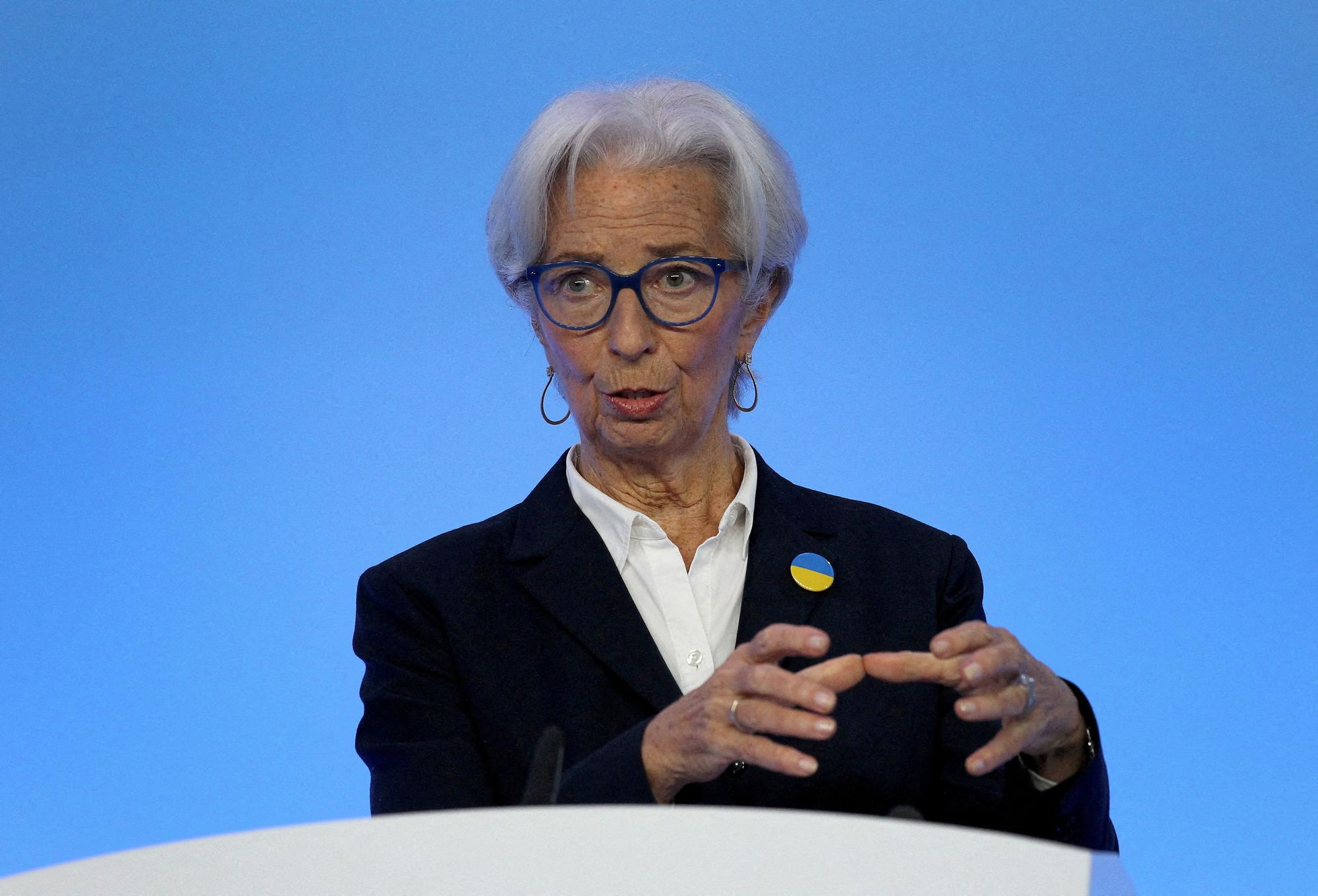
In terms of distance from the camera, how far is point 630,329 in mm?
1598

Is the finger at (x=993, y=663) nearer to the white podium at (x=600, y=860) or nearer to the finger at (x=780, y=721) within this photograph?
the finger at (x=780, y=721)

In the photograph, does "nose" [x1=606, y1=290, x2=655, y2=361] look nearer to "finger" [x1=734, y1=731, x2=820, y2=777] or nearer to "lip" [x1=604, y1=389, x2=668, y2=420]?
"lip" [x1=604, y1=389, x2=668, y2=420]

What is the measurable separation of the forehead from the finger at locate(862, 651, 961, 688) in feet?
2.20

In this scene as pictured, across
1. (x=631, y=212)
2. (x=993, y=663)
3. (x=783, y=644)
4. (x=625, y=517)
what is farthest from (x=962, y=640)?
(x=631, y=212)

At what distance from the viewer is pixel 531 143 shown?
1.66 meters

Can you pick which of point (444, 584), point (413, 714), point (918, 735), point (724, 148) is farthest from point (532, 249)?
point (918, 735)

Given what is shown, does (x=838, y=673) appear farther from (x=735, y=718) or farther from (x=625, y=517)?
(x=625, y=517)

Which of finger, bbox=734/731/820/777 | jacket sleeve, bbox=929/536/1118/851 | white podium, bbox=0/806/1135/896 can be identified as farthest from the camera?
jacket sleeve, bbox=929/536/1118/851

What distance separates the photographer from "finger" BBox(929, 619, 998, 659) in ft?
3.66

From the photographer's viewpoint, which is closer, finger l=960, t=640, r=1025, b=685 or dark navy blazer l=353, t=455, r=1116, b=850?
finger l=960, t=640, r=1025, b=685

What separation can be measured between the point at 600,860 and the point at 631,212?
3.29 feet

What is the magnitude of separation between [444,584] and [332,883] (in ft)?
2.71

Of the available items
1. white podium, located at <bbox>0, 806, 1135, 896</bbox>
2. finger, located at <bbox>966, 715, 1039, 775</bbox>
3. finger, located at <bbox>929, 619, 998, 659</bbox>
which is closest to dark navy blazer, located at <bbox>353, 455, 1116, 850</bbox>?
finger, located at <bbox>966, 715, 1039, 775</bbox>

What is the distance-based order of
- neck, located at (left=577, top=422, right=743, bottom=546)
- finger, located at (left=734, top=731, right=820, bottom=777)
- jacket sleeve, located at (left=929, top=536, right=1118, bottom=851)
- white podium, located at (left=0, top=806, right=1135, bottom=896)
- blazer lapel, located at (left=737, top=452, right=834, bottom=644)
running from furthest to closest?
neck, located at (left=577, top=422, right=743, bottom=546), blazer lapel, located at (left=737, top=452, right=834, bottom=644), jacket sleeve, located at (left=929, top=536, right=1118, bottom=851), finger, located at (left=734, top=731, right=820, bottom=777), white podium, located at (left=0, top=806, right=1135, bottom=896)
